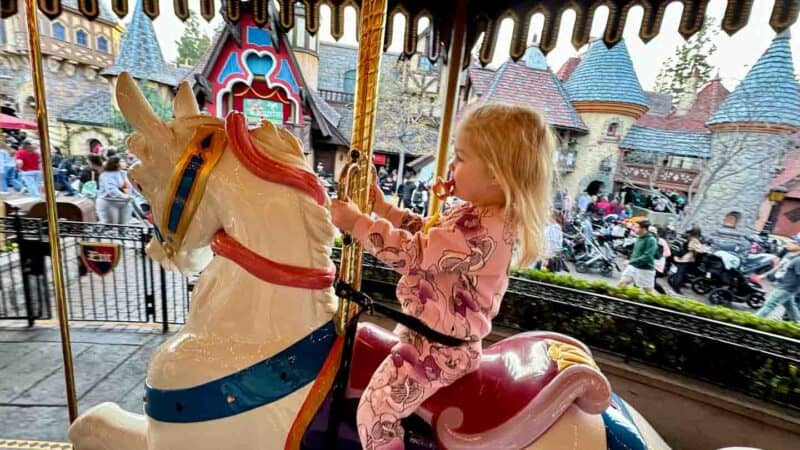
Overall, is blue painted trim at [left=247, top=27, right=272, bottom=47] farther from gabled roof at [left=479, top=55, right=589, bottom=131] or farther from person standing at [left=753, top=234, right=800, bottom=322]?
person standing at [left=753, top=234, right=800, bottom=322]

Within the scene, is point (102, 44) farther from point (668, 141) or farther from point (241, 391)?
point (241, 391)

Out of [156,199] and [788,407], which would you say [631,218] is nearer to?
[788,407]

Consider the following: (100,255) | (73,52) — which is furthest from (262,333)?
(73,52)

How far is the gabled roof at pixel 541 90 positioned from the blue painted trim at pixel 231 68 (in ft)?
12.3

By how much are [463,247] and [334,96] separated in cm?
761

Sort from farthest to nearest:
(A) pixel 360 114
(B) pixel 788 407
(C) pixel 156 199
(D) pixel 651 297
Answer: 1. (D) pixel 651 297
2. (B) pixel 788 407
3. (A) pixel 360 114
4. (C) pixel 156 199

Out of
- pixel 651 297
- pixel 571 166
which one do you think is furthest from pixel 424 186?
pixel 651 297

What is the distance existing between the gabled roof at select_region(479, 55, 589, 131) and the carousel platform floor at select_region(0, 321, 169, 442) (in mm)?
4590

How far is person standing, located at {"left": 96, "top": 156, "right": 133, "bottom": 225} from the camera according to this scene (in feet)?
16.6

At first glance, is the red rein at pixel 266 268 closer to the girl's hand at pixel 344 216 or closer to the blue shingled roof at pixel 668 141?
the girl's hand at pixel 344 216

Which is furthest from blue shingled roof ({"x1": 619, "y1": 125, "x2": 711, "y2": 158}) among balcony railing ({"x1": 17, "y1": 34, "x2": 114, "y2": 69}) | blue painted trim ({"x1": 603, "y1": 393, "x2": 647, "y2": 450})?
balcony railing ({"x1": 17, "y1": 34, "x2": 114, "y2": 69})

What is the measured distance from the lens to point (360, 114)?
3.09ft

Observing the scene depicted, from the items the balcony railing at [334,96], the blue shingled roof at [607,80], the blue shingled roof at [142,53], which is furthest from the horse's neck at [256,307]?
the blue shingled roof at [142,53]

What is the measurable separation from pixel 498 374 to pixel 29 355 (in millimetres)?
3273
